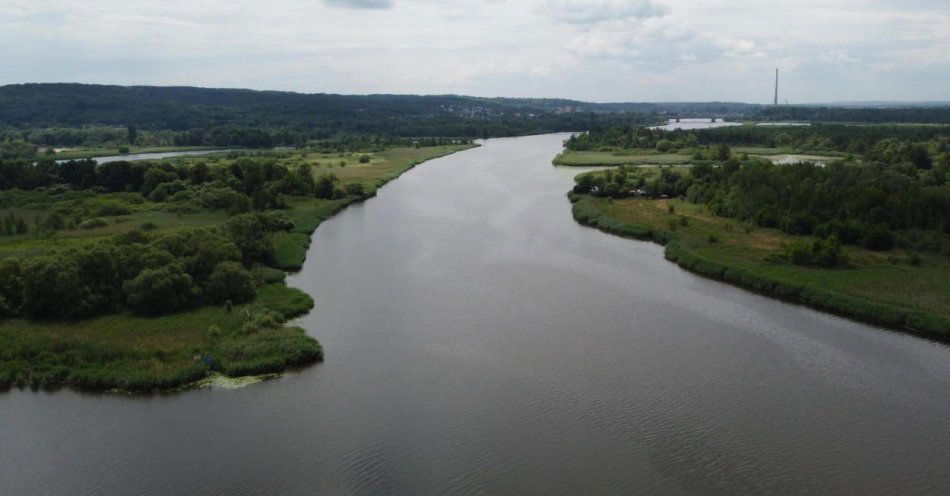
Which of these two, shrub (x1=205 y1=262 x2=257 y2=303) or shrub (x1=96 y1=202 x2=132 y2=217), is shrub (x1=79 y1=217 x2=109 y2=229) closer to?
shrub (x1=96 y1=202 x2=132 y2=217)

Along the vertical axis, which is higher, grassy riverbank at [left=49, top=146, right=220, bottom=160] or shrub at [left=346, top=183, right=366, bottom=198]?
grassy riverbank at [left=49, top=146, right=220, bottom=160]

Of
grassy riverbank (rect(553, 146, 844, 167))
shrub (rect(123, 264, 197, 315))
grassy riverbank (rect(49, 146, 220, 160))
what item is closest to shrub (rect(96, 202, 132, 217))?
shrub (rect(123, 264, 197, 315))

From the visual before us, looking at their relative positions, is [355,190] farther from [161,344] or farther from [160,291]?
[161,344]

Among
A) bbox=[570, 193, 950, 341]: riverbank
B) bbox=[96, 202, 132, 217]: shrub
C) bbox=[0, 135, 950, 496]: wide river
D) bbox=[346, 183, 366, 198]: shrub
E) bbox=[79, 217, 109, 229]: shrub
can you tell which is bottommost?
bbox=[0, 135, 950, 496]: wide river

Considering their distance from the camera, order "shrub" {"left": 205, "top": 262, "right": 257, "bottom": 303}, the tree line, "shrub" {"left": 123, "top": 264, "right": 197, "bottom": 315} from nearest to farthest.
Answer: "shrub" {"left": 123, "top": 264, "right": 197, "bottom": 315}
"shrub" {"left": 205, "top": 262, "right": 257, "bottom": 303}
the tree line

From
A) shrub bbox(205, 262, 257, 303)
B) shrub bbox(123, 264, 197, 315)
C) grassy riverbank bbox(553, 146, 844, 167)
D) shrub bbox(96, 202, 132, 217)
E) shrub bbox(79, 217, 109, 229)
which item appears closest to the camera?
shrub bbox(123, 264, 197, 315)

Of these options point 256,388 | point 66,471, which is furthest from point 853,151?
point 66,471

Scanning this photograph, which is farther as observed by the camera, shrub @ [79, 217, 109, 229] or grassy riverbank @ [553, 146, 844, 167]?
grassy riverbank @ [553, 146, 844, 167]

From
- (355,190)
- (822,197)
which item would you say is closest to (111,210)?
(355,190)
